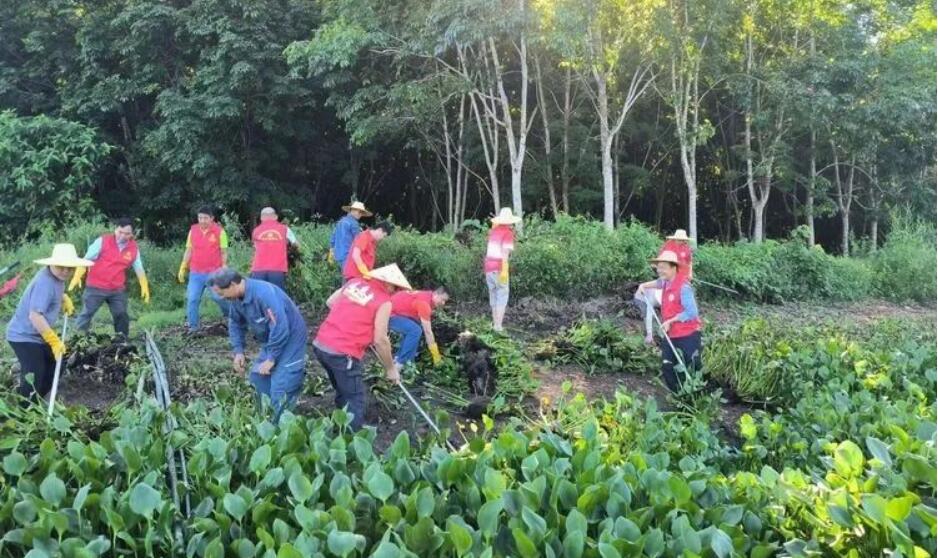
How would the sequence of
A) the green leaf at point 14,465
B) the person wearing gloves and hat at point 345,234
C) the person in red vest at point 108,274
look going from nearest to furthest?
the green leaf at point 14,465, the person in red vest at point 108,274, the person wearing gloves and hat at point 345,234

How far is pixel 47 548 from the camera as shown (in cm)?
254

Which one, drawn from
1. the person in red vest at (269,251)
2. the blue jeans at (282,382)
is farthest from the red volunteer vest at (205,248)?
the blue jeans at (282,382)

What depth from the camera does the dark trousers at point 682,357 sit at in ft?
21.3

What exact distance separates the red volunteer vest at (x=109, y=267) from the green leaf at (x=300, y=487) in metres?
5.77

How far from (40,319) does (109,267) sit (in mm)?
2524

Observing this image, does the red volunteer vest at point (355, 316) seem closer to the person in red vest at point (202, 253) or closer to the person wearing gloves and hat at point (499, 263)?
the person wearing gloves and hat at point (499, 263)

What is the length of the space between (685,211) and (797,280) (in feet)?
43.4

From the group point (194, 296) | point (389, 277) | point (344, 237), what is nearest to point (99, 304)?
point (194, 296)

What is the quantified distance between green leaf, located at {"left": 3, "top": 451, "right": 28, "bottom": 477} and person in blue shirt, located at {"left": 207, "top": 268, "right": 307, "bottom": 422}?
5.98ft

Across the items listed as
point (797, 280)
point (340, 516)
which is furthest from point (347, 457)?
point (797, 280)

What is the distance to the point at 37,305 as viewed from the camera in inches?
215

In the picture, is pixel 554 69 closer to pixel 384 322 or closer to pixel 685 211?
pixel 685 211

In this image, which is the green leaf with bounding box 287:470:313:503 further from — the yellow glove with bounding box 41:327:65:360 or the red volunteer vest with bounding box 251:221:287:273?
the red volunteer vest with bounding box 251:221:287:273

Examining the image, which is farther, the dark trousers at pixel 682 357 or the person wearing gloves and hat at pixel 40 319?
the dark trousers at pixel 682 357
